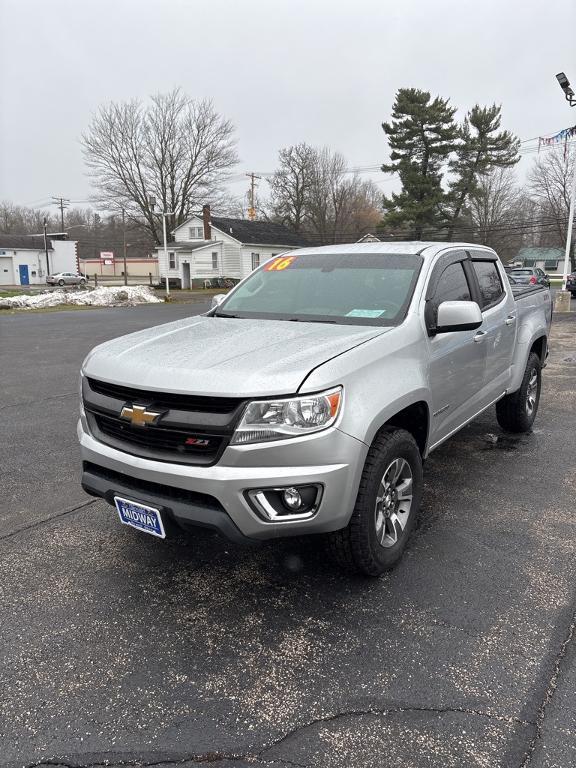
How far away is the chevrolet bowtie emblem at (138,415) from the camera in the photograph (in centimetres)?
262

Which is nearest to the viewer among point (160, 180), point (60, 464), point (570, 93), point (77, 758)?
point (77, 758)

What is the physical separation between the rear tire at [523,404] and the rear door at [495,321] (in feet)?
1.55

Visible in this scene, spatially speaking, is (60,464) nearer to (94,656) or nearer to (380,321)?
(94,656)

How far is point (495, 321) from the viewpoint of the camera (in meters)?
4.54

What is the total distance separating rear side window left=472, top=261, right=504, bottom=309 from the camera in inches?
180

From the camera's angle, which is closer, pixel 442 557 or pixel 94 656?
pixel 94 656

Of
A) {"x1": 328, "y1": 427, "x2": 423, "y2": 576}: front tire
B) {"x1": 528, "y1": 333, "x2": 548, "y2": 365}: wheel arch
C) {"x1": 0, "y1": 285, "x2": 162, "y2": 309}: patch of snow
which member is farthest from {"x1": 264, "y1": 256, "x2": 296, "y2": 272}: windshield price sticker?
{"x1": 0, "y1": 285, "x2": 162, "y2": 309}: patch of snow

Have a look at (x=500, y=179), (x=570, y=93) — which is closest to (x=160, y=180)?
(x=500, y=179)

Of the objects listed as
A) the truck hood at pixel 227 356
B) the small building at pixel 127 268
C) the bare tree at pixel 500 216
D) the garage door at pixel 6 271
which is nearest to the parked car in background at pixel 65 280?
Result: the garage door at pixel 6 271

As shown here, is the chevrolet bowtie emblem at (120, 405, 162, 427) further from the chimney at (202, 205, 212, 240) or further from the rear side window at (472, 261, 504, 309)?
the chimney at (202, 205, 212, 240)

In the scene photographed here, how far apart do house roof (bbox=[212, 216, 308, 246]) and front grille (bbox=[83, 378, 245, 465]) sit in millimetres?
45839

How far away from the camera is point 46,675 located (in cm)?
234

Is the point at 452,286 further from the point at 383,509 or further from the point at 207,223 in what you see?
the point at 207,223

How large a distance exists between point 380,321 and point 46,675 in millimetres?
2466
